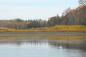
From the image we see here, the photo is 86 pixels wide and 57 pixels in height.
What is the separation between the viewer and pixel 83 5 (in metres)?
74.7

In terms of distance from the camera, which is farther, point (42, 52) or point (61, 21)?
point (61, 21)

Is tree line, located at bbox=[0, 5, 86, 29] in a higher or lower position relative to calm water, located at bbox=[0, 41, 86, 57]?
higher

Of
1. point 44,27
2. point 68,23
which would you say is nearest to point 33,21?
point 44,27

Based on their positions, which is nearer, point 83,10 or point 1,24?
point 83,10

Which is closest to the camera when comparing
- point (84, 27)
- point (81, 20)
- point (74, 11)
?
point (84, 27)

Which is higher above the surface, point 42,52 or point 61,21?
point 61,21

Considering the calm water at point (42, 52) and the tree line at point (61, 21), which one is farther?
the tree line at point (61, 21)

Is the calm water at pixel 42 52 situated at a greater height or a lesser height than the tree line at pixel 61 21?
lesser

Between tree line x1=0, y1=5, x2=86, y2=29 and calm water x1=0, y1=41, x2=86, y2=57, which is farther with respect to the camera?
tree line x1=0, y1=5, x2=86, y2=29

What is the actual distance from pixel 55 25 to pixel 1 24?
15.7 meters

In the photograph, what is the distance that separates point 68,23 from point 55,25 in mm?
3200

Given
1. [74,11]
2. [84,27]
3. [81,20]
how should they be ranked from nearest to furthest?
[84,27], [81,20], [74,11]

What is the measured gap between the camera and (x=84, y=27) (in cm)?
7369

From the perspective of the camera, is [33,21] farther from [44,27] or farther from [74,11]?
[74,11]
